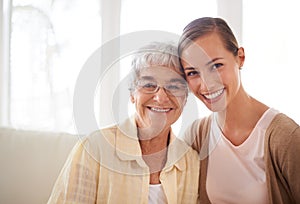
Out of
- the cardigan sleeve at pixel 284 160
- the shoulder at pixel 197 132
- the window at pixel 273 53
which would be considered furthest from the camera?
the window at pixel 273 53

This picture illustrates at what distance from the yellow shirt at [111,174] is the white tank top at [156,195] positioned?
0.02m

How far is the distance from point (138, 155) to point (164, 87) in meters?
0.25

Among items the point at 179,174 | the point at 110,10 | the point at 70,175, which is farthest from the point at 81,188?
the point at 110,10

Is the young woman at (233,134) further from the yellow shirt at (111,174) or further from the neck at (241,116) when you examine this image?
the yellow shirt at (111,174)

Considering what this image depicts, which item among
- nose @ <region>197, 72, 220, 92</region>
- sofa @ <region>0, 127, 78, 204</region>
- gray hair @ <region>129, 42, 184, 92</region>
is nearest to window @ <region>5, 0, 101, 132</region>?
sofa @ <region>0, 127, 78, 204</region>

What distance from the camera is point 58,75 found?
2.16 meters

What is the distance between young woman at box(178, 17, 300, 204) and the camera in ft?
4.09

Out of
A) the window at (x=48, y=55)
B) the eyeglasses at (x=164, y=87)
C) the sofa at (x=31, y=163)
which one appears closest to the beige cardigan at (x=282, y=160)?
the eyeglasses at (x=164, y=87)

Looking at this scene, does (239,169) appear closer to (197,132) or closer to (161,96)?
(197,132)

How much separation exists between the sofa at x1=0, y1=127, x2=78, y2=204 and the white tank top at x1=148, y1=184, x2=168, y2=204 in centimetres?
45

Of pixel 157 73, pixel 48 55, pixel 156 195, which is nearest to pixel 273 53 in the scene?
pixel 157 73

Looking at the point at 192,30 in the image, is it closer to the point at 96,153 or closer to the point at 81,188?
the point at 96,153

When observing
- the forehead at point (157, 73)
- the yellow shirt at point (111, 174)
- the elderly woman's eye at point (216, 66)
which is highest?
the elderly woman's eye at point (216, 66)

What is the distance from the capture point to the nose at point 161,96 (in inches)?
49.3
